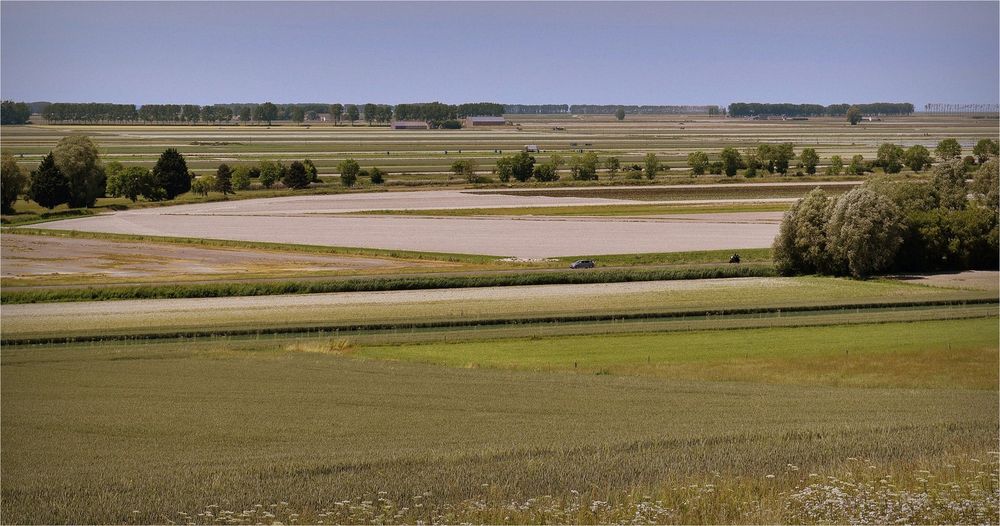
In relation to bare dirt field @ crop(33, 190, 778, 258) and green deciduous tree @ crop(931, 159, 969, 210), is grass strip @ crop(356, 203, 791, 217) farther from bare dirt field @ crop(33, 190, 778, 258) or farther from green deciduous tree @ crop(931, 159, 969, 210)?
green deciduous tree @ crop(931, 159, 969, 210)

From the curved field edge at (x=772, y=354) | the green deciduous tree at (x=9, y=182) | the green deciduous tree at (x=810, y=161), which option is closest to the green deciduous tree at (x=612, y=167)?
the green deciduous tree at (x=810, y=161)

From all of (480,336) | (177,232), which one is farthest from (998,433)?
(177,232)

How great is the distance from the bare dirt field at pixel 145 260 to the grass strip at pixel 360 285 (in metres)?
5.23

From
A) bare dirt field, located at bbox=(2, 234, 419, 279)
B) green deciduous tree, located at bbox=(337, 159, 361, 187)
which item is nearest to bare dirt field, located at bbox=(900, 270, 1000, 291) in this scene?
bare dirt field, located at bbox=(2, 234, 419, 279)

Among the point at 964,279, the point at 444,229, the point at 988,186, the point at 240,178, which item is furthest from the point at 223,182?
the point at 964,279

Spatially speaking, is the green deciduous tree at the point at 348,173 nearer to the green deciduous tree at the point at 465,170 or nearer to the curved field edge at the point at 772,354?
the green deciduous tree at the point at 465,170

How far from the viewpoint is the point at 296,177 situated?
109 metres

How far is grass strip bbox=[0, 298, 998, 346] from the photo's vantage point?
3981 centimetres

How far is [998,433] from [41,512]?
57.8ft

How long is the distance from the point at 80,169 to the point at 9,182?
5.31 meters

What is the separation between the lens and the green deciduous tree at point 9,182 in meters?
83.4

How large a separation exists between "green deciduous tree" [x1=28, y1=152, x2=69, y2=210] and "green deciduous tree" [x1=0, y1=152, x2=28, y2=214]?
3.08 ft

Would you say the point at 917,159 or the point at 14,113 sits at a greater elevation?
the point at 14,113

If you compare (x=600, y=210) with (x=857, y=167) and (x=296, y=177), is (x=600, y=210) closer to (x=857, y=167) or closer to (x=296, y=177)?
(x=296, y=177)
